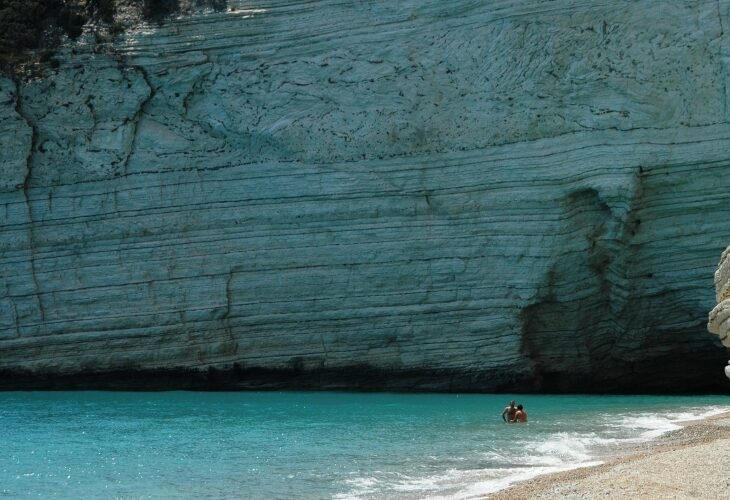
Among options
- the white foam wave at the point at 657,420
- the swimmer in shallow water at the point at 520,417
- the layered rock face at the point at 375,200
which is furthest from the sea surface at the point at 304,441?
the layered rock face at the point at 375,200

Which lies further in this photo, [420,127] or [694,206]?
[420,127]

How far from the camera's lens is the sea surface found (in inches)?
380

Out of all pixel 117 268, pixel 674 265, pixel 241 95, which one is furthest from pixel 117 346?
pixel 674 265

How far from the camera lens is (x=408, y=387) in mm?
18594

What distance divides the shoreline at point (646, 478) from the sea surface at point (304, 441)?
0.49 meters

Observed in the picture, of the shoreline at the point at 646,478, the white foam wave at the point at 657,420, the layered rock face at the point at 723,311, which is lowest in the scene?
the white foam wave at the point at 657,420

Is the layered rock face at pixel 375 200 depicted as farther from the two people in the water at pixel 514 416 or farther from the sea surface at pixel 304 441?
the two people in the water at pixel 514 416

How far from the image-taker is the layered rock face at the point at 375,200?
17.8 meters

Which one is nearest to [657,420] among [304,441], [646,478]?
[304,441]

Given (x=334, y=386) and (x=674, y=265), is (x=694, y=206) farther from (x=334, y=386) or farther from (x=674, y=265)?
(x=334, y=386)

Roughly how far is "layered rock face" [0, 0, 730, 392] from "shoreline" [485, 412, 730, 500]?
24.7 ft

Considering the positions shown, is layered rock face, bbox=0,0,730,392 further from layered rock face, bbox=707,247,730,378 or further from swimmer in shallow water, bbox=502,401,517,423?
layered rock face, bbox=707,247,730,378

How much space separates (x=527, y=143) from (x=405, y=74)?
2.46 metres

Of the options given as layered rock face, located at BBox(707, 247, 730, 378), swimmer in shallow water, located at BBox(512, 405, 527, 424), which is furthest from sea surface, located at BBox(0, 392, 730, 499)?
layered rock face, located at BBox(707, 247, 730, 378)
